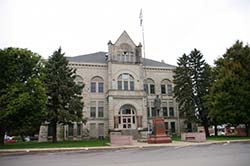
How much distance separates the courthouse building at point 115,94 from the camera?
138 ft

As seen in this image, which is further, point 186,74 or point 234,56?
point 186,74

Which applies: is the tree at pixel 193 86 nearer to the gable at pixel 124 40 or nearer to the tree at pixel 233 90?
the tree at pixel 233 90

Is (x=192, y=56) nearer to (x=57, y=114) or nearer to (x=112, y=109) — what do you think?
(x=112, y=109)

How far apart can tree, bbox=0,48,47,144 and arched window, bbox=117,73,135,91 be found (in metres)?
17.3

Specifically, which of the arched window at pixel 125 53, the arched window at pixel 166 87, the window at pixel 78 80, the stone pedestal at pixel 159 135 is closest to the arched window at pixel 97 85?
the window at pixel 78 80

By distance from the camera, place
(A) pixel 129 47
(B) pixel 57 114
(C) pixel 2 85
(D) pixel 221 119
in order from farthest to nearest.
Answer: (A) pixel 129 47 < (D) pixel 221 119 < (B) pixel 57 114 < (C) pixel 2 85

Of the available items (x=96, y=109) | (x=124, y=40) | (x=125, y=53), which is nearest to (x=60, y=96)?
(x=96, y=109)

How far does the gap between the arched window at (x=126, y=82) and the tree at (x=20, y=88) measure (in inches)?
683

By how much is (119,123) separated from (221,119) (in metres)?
15.6

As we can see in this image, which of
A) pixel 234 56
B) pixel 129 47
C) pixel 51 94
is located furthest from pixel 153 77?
pixel 51 94

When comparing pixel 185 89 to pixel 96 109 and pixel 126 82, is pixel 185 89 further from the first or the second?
pixel 96 109

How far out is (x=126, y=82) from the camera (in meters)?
44.3

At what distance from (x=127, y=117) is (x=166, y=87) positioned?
9.82 meters

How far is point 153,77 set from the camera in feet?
157
